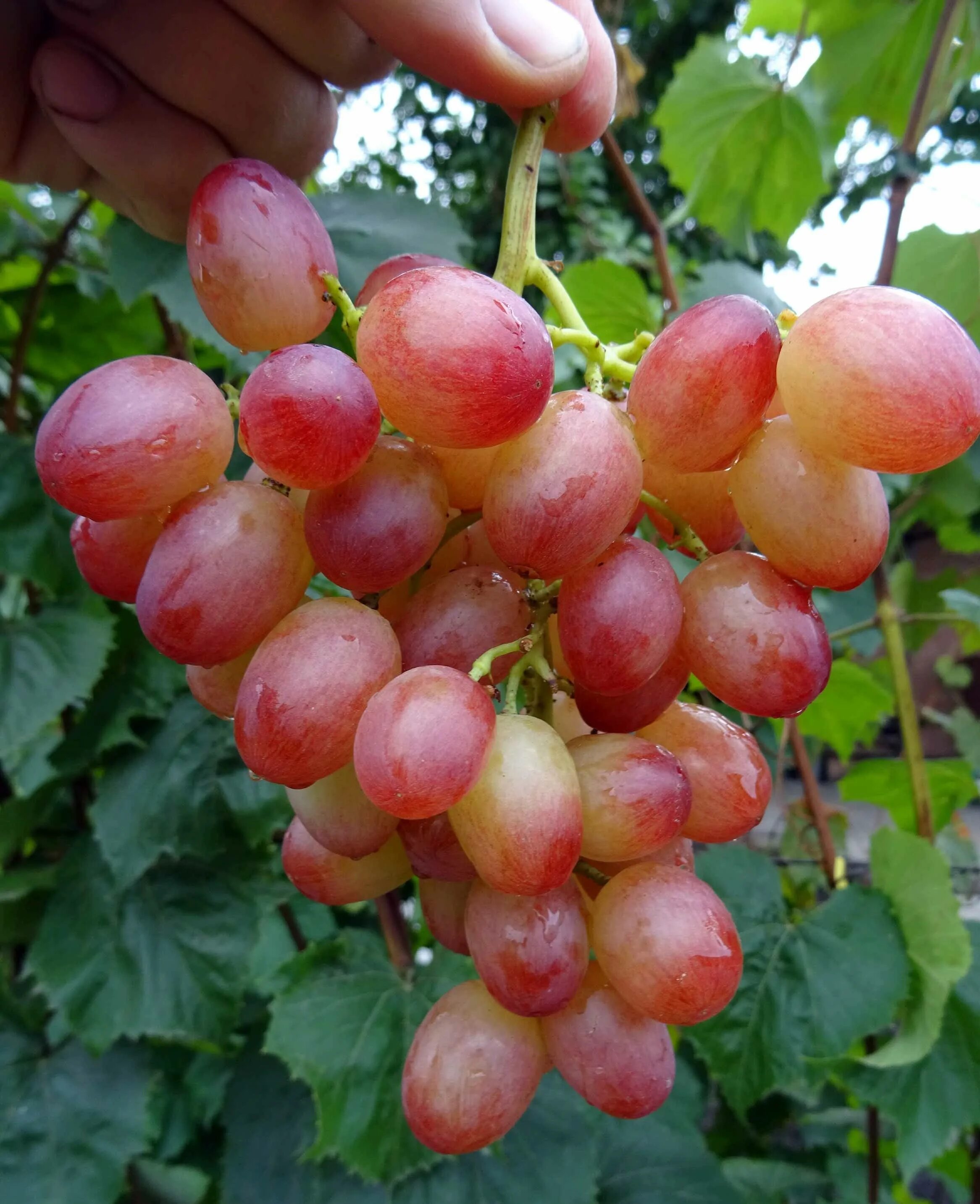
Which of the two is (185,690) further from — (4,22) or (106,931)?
(4,22)

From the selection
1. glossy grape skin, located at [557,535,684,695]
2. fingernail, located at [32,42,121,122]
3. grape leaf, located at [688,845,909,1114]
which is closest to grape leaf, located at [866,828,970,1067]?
grape leaf, located at [688,845,909,1114]

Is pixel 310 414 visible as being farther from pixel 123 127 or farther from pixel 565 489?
pixel 123 127

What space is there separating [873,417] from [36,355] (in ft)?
3.57

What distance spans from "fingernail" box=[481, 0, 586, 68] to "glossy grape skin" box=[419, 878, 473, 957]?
0.44m

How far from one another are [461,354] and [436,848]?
0.21 metres

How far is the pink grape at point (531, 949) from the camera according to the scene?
36 cm

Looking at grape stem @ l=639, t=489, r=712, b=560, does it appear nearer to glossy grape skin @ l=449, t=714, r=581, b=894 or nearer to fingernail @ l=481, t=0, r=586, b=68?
glossy grape skin @ l=449, t=714, r=581, b=894

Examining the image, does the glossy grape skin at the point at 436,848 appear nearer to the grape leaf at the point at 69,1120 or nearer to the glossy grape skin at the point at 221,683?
the glossy grape skin at the point at 221,683

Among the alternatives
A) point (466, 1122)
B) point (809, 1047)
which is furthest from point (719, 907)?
point (809, 1047)

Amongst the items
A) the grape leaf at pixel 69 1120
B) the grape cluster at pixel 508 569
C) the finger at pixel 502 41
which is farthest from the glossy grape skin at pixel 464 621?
the grape leaf at pixel 69 1120

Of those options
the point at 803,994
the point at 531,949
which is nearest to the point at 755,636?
the point at 531,949

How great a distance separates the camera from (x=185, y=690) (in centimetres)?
90

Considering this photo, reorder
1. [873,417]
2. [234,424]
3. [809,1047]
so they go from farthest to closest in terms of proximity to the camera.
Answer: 1. [809,1047]
2. [234,424]
3. [873,417]

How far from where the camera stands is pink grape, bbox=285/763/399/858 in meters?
0.38
